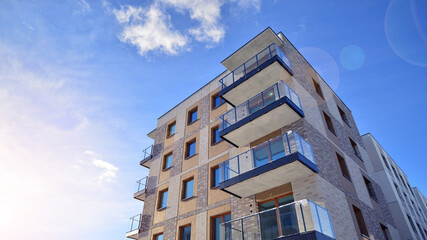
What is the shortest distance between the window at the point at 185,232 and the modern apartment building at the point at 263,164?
5cm

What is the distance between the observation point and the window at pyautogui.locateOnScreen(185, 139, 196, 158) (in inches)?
634

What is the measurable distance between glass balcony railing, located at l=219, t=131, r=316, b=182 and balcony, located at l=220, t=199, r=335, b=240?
80.8 inches

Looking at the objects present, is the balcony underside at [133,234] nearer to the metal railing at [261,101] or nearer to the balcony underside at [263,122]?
the balcony underside at [263,122]

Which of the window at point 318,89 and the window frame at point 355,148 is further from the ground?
the window at point 318,89

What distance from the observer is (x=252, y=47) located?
1477cm

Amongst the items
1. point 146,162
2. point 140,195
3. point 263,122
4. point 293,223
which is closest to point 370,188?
A: point 263,122

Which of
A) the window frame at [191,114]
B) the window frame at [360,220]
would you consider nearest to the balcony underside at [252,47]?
the window frame at [191,114]

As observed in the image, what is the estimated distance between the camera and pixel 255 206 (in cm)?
1077

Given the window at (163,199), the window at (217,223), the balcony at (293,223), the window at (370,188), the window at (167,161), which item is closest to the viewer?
the balcony at (293,223)

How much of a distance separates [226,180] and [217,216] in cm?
236

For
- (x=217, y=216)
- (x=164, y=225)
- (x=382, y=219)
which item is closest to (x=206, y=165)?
(x=217, y=216)

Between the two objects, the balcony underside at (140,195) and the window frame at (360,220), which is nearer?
the window frame at (360,220)

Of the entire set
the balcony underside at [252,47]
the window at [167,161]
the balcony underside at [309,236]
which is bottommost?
the balcony underside at [309,236]

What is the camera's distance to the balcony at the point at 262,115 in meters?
11.2
